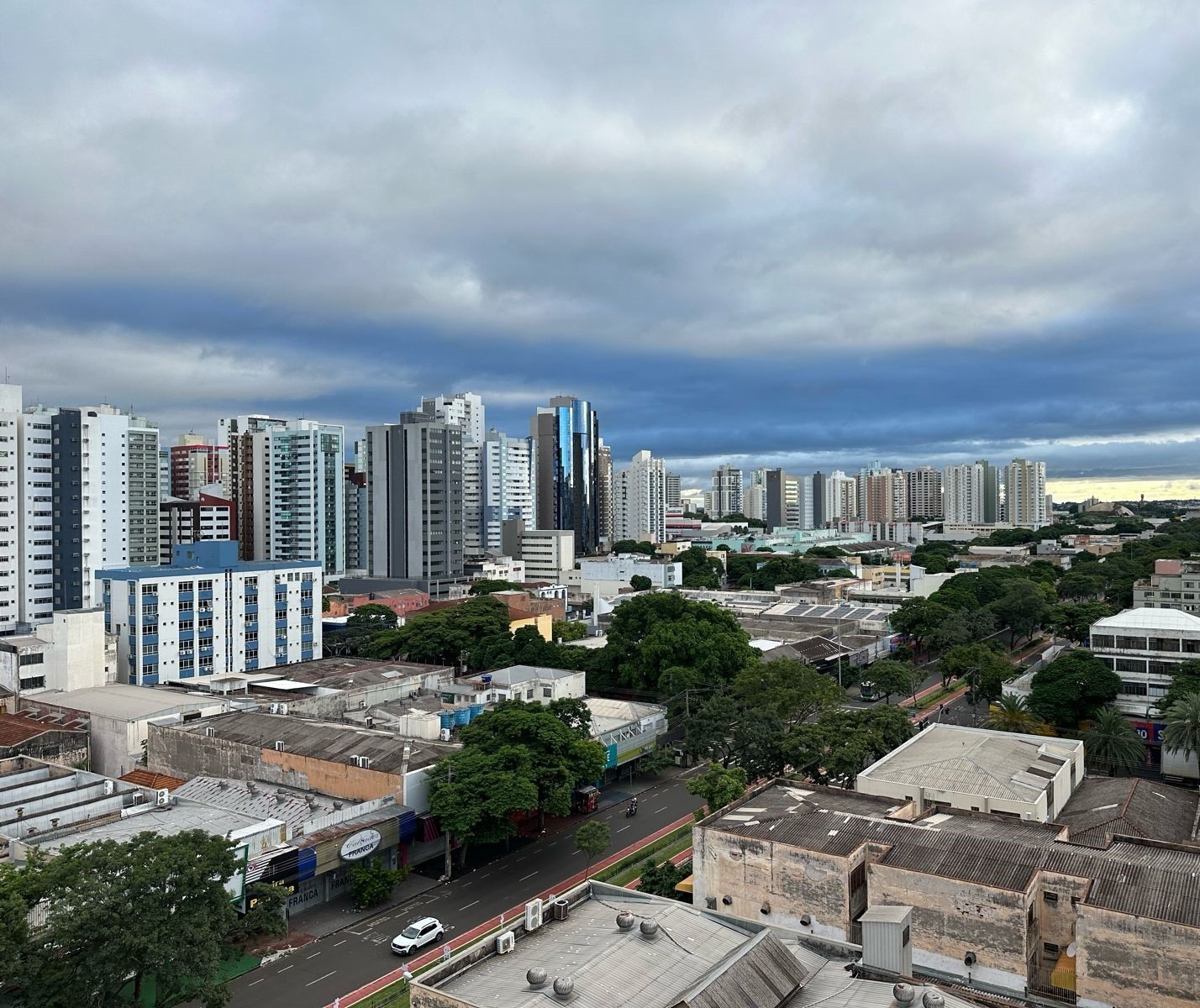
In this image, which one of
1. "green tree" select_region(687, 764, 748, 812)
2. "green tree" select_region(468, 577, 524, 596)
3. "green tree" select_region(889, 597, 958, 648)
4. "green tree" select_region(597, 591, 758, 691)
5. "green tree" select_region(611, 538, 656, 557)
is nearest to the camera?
"green tree" select_region(687, 764, 748, 812)

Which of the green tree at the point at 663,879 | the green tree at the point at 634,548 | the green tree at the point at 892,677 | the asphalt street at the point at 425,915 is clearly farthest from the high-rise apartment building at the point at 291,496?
the green tree at the point at 663,879

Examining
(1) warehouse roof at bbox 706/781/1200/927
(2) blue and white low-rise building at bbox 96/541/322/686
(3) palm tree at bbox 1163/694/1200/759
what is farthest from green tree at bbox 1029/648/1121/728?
(2) blue and white low-rise building at bbox 96/541/322/686

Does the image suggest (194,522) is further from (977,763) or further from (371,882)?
(977,763)

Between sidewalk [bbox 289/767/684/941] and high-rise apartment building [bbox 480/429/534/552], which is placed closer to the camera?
sidewalk [bbox 289/767/684/941]

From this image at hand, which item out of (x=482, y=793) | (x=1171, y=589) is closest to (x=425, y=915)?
(x=482, y=793)

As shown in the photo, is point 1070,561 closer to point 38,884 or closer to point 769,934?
point 769,934

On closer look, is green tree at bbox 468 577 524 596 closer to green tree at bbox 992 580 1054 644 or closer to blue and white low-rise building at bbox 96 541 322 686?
blue and white low-rise building at bbox 96 541 322 686

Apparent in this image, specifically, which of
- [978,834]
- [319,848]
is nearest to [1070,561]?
[978,834]
